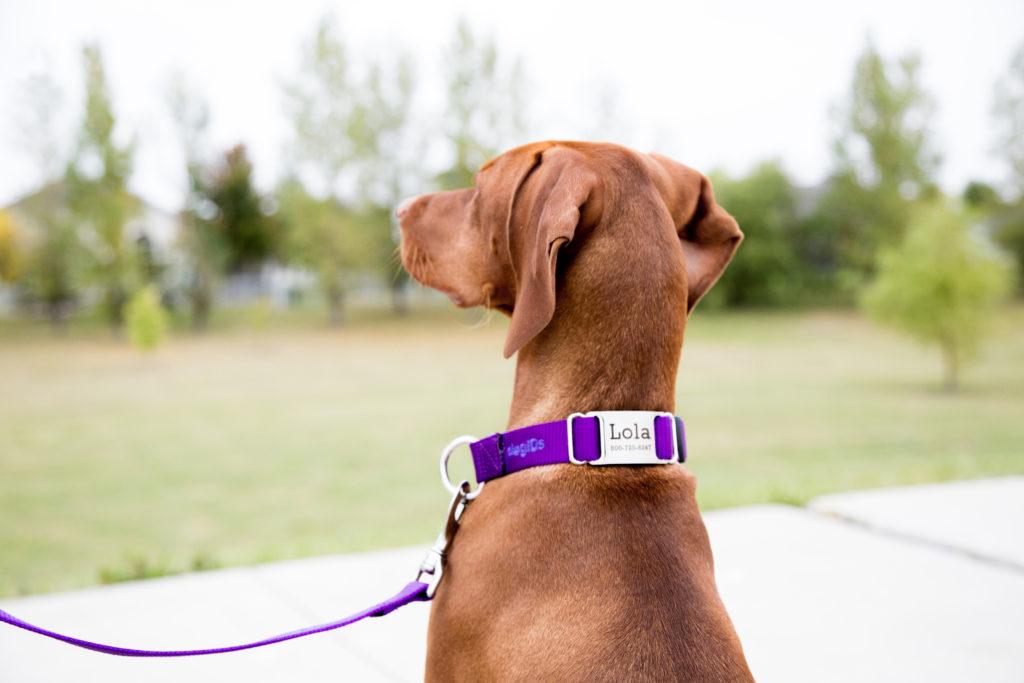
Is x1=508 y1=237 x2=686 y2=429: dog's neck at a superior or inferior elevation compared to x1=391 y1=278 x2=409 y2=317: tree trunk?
superior

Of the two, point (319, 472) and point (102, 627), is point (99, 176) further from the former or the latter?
point (102, 627)

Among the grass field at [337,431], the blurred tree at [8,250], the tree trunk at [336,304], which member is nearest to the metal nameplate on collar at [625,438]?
the grass field at [337,431]

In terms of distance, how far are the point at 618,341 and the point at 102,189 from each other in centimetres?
3086

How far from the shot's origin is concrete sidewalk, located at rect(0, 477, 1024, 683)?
2.44 metres

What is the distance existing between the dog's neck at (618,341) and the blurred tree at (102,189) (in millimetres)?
30299

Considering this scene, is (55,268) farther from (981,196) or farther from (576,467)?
(981,196)

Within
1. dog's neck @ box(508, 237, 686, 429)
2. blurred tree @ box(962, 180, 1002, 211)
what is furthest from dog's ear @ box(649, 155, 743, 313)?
blurred tree @ box(962, 180, 1002, 211)

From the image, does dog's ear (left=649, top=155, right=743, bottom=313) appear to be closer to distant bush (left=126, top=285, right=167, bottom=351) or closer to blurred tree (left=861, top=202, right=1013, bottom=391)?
blurred tree (left=861, top=202, right=1013, bottom=391)

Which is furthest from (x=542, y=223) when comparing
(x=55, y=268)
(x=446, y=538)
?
(x=55, y=268)

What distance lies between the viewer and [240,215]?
38719 millimetres

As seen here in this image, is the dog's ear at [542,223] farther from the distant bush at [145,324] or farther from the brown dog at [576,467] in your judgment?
the distant bush at [145,324]

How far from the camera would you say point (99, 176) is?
28.5 metres

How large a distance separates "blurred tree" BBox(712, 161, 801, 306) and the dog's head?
105 feet

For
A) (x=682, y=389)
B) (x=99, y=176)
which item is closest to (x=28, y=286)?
(x=99, y=176)
